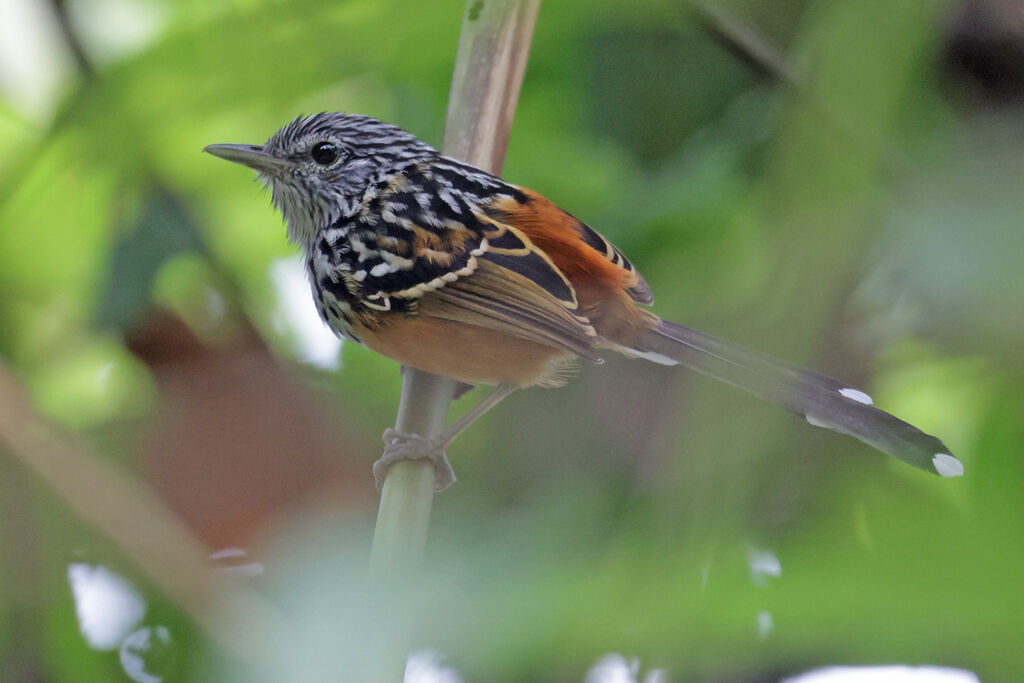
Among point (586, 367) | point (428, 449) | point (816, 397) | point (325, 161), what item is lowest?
point (428, 449)

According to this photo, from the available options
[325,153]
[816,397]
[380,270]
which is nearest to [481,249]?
[380,270]

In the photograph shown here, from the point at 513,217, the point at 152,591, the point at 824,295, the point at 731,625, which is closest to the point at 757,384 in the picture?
the point at 824,295

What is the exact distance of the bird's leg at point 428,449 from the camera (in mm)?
1281

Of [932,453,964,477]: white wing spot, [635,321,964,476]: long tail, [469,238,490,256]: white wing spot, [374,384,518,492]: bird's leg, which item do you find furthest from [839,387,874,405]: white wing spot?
[469,238,490,256]: white wing spot

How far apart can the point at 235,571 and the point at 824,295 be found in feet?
2.61

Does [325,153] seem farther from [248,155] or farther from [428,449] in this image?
[428,449]

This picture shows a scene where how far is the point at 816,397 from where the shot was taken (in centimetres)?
132

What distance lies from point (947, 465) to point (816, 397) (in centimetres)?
24

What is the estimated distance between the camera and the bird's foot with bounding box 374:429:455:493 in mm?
1272

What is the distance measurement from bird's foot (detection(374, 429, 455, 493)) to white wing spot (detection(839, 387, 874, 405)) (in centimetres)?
54

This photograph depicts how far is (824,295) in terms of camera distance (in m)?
1.20

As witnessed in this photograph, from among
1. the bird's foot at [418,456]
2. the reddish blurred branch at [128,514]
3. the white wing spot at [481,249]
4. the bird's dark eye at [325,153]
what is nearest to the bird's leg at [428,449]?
the bird's foot at [418,456]

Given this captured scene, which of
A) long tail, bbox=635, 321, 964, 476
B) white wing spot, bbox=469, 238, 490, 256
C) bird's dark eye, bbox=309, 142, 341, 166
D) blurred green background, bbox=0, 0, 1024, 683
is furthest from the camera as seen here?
bird's dark eye, bbox=309, 142, 341, 166

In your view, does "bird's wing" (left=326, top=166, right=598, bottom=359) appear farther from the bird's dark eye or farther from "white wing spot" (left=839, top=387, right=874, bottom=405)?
"white wing spot" (left=839, top=387, right=874, bottom=405)
